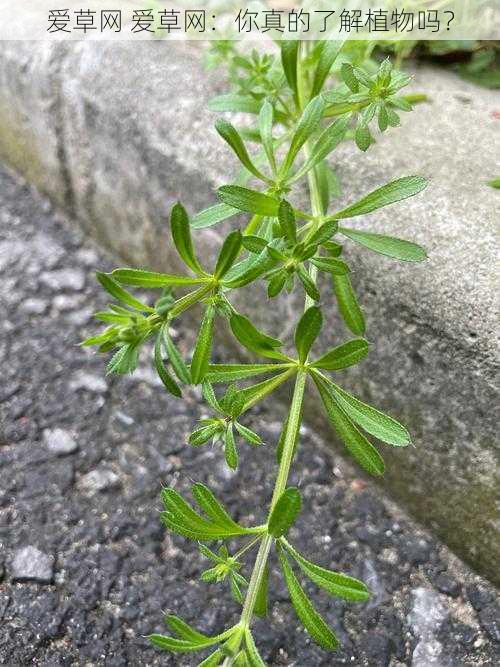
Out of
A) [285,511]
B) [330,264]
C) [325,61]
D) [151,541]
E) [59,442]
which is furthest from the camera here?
[59,442]

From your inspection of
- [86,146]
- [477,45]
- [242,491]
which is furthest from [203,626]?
[477,45]

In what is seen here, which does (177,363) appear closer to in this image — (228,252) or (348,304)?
(228,252)

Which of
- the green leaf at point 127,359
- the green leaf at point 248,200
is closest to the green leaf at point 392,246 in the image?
the green leaf at point 248,200

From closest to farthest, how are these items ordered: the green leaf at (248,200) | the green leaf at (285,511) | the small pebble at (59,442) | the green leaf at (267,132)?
the green leaf at (285,511) → the green leaf at (248,200) → the green leaf at (267,132) → the small pebble at (59,442)

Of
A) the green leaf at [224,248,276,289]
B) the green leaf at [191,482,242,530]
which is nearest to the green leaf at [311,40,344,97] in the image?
the green leaf at [224,248,276,289]

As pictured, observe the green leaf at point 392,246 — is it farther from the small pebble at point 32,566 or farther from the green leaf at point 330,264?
the small pebble at point 32,566

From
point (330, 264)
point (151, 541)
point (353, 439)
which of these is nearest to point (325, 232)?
point (330, 264)

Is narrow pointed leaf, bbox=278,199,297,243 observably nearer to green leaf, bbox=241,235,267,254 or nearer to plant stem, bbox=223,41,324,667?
green leaf, bbox=241,235,267,254
